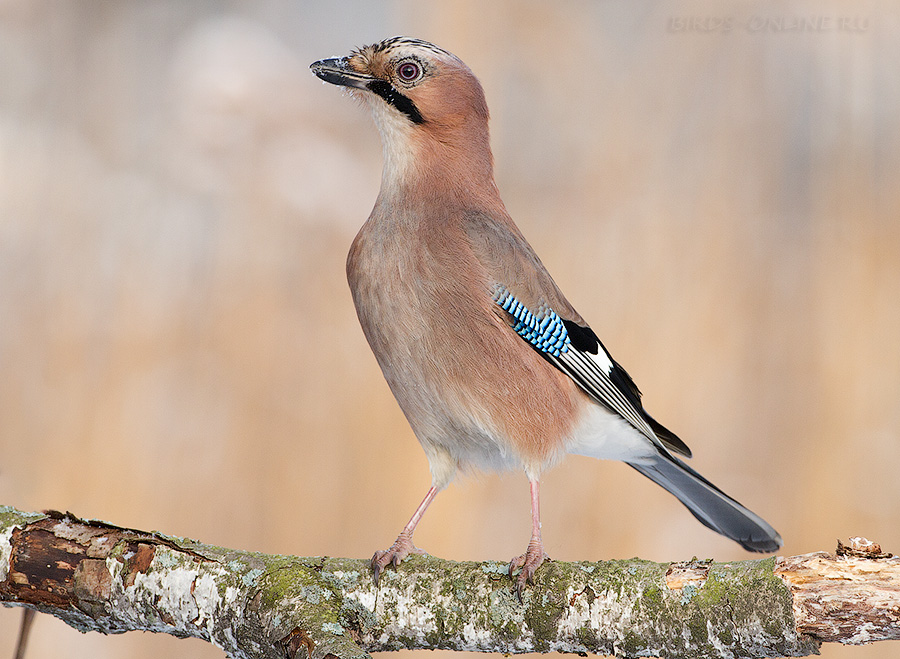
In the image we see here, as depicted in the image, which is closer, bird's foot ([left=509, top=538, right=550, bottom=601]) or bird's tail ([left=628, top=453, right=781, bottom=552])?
bird's foot ([left=509, top=538, right=550, bottom=601])

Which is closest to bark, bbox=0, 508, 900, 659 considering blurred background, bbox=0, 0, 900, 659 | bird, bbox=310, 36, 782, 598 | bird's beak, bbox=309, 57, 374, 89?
bird, bbox=310, 36, 782, 598

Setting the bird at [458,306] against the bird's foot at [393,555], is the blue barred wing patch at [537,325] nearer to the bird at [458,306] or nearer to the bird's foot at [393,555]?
the bird at [458,306]

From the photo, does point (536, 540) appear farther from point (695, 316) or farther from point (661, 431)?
point (695, 316)

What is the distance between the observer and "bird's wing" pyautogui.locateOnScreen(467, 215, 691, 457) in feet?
6.64

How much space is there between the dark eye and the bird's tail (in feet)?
3.74

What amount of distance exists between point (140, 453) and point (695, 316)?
2.09 m

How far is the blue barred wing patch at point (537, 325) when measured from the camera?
2.02 m

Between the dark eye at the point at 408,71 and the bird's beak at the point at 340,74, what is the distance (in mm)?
69

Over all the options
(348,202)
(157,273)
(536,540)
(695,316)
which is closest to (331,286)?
(348,202)

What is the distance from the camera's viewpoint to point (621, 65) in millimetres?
3508

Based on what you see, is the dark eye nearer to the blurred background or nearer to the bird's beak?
the bird's beak

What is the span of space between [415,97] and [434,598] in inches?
44.1

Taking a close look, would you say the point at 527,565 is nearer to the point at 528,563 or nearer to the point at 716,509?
the point at 528,563

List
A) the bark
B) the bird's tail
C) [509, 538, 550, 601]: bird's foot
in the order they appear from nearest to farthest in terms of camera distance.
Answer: the bark
[509, 538, 550, 601]: bird's foot
the bird's tail
